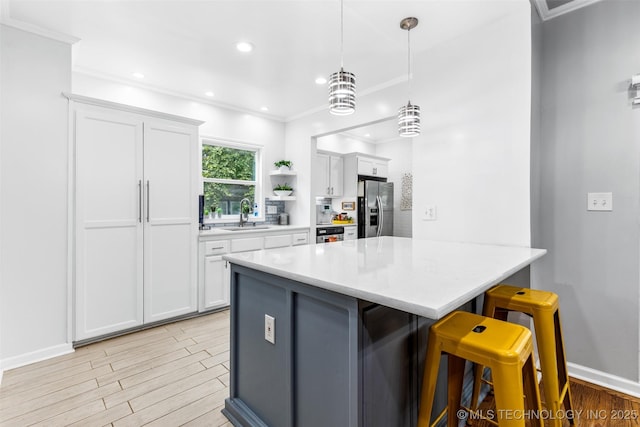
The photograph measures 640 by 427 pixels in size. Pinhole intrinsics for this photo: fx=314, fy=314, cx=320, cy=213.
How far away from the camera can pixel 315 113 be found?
4.48m

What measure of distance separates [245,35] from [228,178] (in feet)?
7.02

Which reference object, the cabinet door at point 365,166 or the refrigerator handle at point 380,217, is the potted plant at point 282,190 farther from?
the refrigerator handle at point 380,217

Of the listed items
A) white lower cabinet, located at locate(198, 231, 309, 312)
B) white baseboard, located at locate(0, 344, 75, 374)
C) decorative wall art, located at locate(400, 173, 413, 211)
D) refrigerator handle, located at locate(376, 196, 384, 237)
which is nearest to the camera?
white baseboard, located at locate(0, 344, 75, 374)

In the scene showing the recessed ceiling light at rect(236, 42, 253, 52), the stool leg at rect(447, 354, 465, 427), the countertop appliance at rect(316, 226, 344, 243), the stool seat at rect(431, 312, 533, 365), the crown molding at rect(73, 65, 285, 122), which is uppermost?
the recessed ceiling light at rect(236, 42, 253, 52)

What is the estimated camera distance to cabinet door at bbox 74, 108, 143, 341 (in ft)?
8.66

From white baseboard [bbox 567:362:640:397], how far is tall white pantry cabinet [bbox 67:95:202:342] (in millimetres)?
3370

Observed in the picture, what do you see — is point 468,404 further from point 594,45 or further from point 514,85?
point 594,45

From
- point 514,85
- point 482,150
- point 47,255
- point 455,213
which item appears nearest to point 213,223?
point 47,255

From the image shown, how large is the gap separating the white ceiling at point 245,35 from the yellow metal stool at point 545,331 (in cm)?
197

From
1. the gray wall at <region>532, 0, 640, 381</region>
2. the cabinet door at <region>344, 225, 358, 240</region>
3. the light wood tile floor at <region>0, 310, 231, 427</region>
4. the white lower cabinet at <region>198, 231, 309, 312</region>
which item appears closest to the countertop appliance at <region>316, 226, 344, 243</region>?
the cabinet door at <region>344, 225, 358, 240</region>

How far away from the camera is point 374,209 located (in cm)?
575

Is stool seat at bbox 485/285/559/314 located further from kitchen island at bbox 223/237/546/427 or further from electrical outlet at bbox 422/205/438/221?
electrical outlet at bbox 422/205/438/221

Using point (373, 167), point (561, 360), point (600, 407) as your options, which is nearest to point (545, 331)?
point (561, 360)

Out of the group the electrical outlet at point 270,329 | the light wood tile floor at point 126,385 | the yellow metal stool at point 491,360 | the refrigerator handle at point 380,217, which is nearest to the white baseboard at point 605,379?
the yellow metal stool at point 491,360
